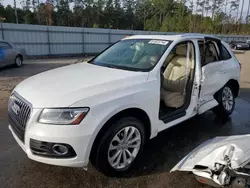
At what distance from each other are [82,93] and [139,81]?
76cm

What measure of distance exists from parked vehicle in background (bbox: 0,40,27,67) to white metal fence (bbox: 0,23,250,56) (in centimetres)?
455

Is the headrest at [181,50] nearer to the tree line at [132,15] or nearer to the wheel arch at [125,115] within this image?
the wheel arch at [125,115]

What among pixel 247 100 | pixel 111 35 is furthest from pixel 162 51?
pixel 111 35

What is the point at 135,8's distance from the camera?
6856 centimetres

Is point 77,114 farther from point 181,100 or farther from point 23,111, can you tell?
point 181,100

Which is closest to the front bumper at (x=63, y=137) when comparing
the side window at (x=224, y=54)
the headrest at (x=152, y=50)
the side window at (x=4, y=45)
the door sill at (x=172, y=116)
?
the door sill at (x=172, y=116)

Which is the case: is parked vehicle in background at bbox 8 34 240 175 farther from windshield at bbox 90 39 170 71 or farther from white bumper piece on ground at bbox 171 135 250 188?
white bumper piece on ground at bbox 171 135 250 188

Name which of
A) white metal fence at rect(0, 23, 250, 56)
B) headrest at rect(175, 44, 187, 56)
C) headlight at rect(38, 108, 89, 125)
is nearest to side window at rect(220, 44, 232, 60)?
headrest at rect(175, 44, 187, 56)

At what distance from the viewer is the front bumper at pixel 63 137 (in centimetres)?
230

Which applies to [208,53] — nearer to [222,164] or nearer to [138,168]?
[222,164]

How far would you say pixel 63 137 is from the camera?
7.54 feet

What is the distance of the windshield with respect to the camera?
129 inches

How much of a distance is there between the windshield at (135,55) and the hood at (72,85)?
0.23 meters

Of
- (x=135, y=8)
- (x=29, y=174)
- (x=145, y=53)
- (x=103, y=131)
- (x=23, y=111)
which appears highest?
(x=135, y=8)
